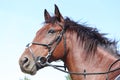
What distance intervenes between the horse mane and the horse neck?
0.40ft

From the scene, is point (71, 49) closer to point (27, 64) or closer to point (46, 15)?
point (27, 64)

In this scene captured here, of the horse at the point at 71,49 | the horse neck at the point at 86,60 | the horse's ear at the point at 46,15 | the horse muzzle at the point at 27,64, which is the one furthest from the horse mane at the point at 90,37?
the horse muzzle at the point at 27,64

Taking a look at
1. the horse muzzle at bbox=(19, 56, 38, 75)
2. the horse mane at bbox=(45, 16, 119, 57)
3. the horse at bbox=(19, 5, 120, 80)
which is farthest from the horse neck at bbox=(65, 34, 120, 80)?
the horse muzzle at bbox=(19, 56, 38, 75)

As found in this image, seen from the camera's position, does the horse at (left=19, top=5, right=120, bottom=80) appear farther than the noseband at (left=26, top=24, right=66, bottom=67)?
No

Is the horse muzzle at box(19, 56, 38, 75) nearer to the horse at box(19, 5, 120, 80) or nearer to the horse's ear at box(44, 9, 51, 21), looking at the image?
the horse at box(19, 5, 120, 80)

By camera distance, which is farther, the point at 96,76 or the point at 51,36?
the point at 51,36

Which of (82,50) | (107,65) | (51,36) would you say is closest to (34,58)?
(51,36)

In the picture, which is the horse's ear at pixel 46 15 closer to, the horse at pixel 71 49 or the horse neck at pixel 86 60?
the horse at pixel 71 49

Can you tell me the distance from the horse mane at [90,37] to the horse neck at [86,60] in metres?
0.12

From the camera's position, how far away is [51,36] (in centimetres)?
793

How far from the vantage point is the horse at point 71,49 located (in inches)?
291

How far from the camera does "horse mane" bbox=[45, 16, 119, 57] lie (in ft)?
24.7

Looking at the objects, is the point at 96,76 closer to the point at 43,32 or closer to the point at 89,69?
the point at 89,69

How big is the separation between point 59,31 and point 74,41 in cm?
50
